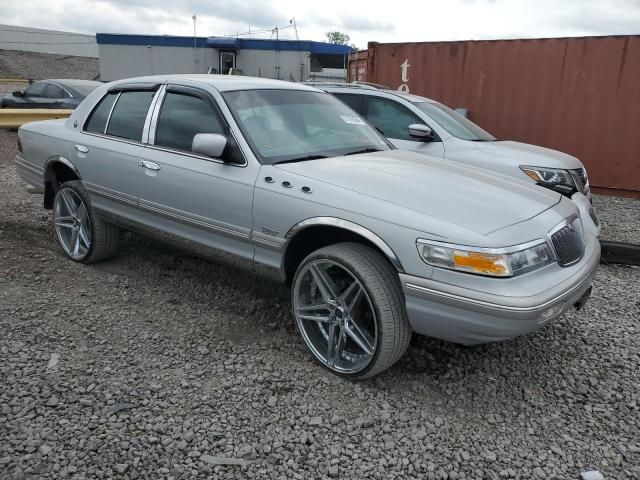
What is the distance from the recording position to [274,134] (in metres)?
3.55

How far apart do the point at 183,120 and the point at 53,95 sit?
10.1 m

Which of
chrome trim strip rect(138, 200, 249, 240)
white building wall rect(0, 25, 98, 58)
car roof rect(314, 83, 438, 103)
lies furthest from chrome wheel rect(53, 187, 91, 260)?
white building wall rect(0, 25, 98, 58)

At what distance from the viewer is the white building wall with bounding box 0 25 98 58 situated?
156 feet

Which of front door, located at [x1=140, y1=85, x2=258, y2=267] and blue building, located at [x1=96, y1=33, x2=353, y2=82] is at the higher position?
blue building, located at [x1=96, y1=33, x2=353, y2=82]

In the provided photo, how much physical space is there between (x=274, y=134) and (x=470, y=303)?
176 centimetres

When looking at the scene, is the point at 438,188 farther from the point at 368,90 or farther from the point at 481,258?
the point at 368,90

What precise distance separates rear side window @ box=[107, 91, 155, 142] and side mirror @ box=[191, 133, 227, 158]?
3.34 feet

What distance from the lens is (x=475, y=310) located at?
2.53 meters

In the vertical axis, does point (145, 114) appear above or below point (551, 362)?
above

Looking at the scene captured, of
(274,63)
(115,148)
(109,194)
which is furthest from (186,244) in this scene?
(274,63)

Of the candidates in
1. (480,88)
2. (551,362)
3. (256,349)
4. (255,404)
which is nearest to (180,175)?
(256,349)

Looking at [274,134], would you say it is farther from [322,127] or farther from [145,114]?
[145,114]

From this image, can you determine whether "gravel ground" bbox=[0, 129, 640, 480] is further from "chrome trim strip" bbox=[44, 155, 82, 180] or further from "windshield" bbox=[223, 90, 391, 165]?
"windshield" bbox=[223, 90, 391, 165]

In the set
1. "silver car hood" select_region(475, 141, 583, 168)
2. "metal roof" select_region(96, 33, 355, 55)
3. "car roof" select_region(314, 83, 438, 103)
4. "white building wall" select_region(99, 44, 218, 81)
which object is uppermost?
"metal roof" select_region(96, 33, 355, 55)
